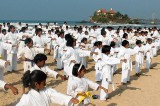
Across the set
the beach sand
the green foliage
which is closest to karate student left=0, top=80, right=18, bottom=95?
the beach sand

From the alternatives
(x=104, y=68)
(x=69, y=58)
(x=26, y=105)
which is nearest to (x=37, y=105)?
(x=26, y=105)

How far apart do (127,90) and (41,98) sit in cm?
681

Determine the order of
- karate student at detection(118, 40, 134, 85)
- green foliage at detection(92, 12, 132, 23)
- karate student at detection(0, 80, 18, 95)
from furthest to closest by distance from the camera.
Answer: green foliage at detection(92, 12, 132, 23) → karate student at detection(118, 40, 134, 85) → karate student at detection(0, 80, 18, 95)

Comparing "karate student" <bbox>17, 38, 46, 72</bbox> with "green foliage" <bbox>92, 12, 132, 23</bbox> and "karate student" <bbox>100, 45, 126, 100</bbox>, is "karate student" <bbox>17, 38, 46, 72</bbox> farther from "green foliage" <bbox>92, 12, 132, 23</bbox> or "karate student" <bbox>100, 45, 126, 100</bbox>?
"green foliage" <bbox>92, 12, 132, 23</bbox>

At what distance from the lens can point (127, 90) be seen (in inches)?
454

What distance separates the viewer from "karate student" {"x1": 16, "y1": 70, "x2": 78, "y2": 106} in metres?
5.00

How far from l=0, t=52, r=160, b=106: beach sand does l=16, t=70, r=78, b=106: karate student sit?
430cm

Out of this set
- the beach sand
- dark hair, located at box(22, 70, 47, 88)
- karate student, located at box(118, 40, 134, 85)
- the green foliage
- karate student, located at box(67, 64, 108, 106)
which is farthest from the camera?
the green foliage

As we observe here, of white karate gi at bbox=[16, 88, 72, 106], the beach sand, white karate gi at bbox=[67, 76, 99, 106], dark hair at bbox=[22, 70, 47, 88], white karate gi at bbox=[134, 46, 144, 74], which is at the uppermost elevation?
dark hair at bbox=[22, 70, 47, 88]

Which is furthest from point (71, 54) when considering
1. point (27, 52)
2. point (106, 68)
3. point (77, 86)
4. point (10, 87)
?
point (10, 87)

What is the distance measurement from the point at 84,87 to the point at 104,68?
2.87m

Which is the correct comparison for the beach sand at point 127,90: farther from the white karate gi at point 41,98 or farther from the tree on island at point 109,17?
the tree on island at point 109,17

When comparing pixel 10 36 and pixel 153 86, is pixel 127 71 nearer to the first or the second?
pixel 153 86

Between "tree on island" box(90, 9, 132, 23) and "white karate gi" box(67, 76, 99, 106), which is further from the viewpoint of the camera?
"tree on island" box(90, 9, 132, 23)
